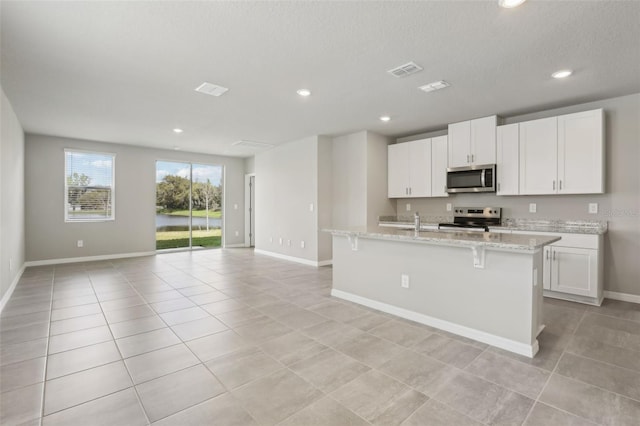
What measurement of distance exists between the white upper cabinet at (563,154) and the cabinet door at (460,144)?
28.3 inches

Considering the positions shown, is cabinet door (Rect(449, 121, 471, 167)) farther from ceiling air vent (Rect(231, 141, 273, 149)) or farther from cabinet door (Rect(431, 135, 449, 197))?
ceiling air vent (Rect(231, 141, 273, 149))

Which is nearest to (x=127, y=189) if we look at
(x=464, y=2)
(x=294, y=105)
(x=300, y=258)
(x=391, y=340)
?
(x=300, y=258)

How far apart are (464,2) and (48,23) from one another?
9.99ft

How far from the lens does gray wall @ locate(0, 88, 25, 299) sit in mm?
3760

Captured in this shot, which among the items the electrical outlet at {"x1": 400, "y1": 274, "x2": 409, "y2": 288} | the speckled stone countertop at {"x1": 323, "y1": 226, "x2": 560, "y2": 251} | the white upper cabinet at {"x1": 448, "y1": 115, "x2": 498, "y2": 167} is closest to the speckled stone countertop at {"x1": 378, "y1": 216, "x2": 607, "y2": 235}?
the white upper cabinet at {"x1": 448, "y1": 115, "x2": 498, "y2": 167}

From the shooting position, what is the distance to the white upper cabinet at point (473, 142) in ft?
15.2

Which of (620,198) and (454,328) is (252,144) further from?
(620,198)

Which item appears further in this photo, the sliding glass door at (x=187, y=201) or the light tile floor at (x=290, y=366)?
the sliding glass door at (x=187, y=201)

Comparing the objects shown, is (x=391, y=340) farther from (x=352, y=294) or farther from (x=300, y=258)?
(x=300, y=258)

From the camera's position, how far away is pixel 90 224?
264 inches

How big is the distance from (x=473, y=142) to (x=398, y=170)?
1.45 m

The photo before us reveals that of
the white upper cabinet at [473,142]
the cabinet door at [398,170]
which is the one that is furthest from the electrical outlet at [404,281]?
the cabinet door at [398,170]

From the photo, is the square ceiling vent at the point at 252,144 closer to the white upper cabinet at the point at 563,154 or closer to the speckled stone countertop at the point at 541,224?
the speckled stone countertop at the point at 541,224

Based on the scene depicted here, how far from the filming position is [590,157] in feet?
12.6
